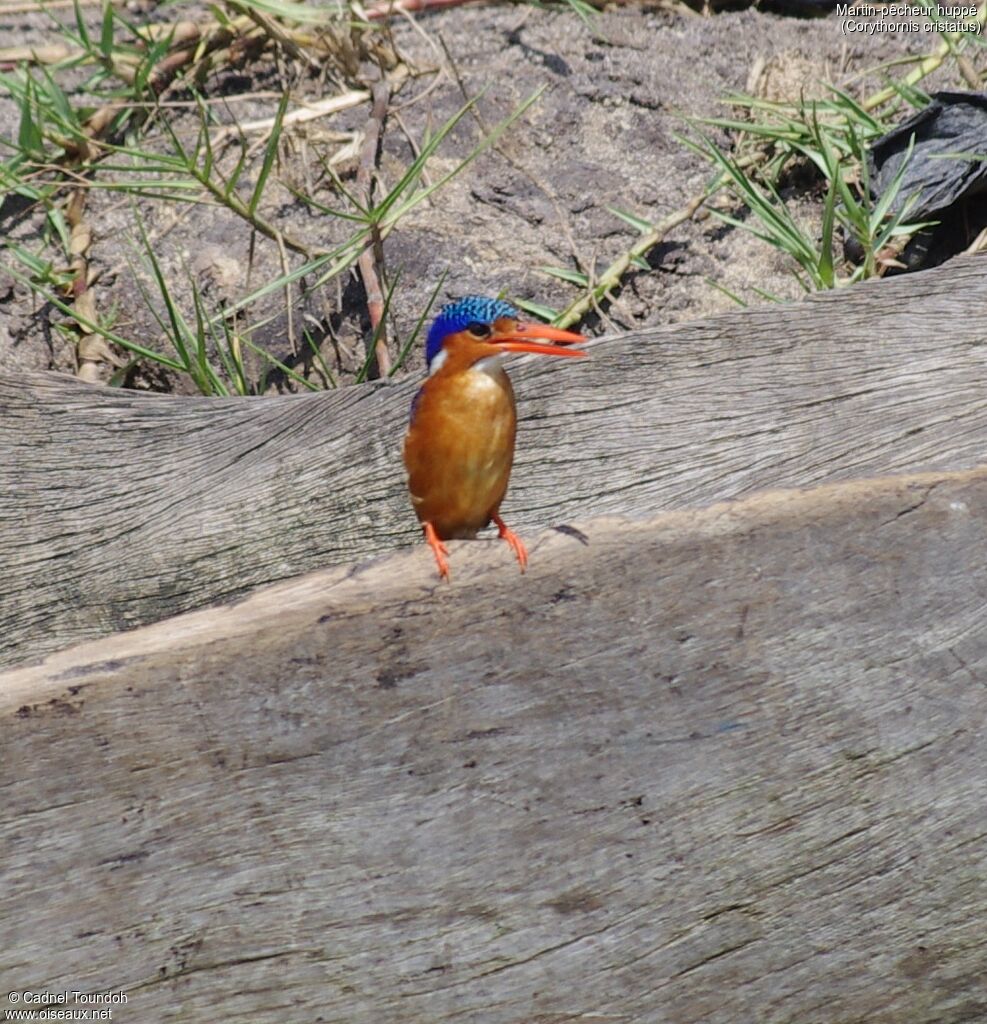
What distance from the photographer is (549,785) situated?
7.29ft

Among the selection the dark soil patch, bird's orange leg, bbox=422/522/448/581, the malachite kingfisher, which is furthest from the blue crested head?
the dark soil patch

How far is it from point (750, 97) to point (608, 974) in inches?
92.9

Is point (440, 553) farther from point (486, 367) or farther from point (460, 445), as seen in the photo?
point (486, 367)

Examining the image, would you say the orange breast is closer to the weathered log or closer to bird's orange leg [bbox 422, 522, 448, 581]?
bird's orange leg [bbox 422, 522, 448, 581]

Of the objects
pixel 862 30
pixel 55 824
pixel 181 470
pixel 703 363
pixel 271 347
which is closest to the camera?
pixel 55 824

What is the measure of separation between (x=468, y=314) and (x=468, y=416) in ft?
0.64

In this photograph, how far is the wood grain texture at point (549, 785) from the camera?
2141 millimetres

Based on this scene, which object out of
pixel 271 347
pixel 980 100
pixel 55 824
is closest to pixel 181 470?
pixel 271 347

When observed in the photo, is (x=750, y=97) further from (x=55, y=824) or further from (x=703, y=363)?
(x=55, y=824)

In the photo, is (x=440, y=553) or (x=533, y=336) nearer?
(x=440, y=553)

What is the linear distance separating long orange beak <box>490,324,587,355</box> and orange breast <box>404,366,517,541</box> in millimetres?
52

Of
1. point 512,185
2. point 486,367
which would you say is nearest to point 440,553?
point 486,367

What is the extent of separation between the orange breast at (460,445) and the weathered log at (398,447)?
0.46 m

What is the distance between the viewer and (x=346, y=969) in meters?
2.20
